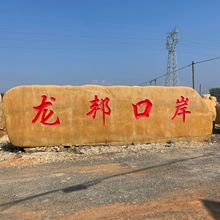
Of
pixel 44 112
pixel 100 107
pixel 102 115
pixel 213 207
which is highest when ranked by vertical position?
pixel 100 107

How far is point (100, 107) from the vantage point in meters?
11.5

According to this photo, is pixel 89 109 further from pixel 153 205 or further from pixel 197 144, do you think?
pixel 153 205

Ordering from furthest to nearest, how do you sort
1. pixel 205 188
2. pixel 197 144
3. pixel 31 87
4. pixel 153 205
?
pixel 197 144 → pixel 31 87 → pixel 205 188 → pixel 153 205

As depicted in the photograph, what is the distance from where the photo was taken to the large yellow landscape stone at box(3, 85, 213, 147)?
1094 centimetres

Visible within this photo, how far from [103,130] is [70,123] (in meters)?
0.99

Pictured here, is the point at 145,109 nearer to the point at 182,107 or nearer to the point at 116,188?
the point at 182,107

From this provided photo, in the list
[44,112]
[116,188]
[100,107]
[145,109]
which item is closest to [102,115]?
[100,107]

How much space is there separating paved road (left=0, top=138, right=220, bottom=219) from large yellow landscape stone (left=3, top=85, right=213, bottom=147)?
47.7 inches

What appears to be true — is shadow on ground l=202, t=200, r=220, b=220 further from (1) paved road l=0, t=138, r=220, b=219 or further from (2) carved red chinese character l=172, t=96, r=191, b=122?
(2) carved red chinese character l=172, t=96, r=191, b=122

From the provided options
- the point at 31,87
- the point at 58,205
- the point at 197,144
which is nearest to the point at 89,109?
the point at 31,87

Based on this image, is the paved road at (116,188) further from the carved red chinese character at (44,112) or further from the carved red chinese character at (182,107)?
the carved red chinese character at (182,107)

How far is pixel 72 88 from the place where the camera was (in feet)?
36.9

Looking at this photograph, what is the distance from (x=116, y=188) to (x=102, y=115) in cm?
442

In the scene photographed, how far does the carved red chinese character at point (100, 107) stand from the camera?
37.4 ft
